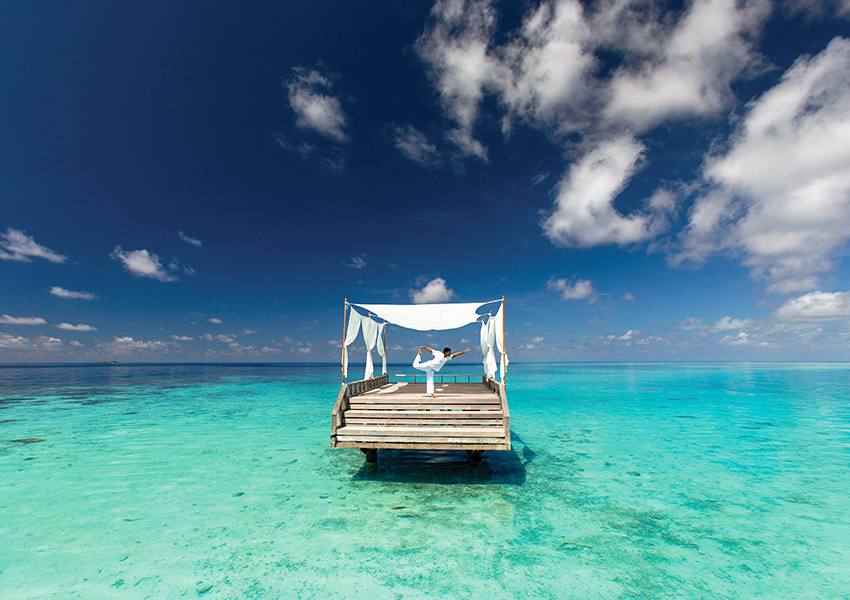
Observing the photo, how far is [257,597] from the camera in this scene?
5738mm

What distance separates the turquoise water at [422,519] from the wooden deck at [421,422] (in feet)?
4.76

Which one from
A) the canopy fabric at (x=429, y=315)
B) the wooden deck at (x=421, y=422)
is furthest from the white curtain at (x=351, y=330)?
the wooden deck at (x=421, y=422)

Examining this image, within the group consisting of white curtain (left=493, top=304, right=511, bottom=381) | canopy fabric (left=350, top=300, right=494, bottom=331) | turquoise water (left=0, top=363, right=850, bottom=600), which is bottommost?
turquoise water (left=0, top=363, right=850, bottom=600)

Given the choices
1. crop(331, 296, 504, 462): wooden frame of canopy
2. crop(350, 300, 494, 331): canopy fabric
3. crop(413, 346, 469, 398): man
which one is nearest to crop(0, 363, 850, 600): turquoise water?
crop(331, 296, 504, 462): wooden frame of canopy

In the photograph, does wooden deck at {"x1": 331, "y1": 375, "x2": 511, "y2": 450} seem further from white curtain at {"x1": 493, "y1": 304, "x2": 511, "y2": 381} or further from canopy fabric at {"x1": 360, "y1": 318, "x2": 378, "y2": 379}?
canopy fabric at {"x1": 360, "y1": 318, "x2": 378, "y2": 379}

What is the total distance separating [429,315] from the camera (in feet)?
50.1

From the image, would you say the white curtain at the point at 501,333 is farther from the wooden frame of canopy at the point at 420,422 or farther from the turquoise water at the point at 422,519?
the turquoise water at the point at 422,519

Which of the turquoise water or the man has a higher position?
the man

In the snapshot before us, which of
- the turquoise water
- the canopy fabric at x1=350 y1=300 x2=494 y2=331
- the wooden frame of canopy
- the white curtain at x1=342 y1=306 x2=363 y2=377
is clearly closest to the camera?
the turquoise water

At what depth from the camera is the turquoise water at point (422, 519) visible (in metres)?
6.16

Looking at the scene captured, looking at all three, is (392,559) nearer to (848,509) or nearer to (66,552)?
(66,552)

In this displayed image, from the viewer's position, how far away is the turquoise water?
616cm

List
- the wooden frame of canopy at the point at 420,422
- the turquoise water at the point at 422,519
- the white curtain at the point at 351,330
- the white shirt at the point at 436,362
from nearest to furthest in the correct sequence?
the turquoise water at the point at 422,519 → the wooden frame of canopy at the point at 420,422 → the white shirt at the point at 436,362 → the white curtain at the point at 351,330

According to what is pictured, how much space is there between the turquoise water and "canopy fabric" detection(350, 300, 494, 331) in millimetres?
4947
